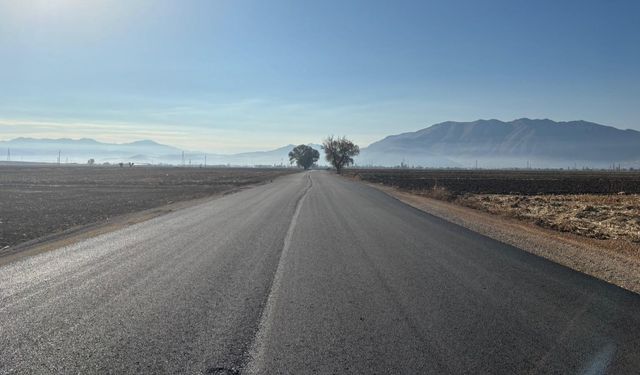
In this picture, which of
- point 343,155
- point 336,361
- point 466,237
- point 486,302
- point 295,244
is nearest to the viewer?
point 336,361

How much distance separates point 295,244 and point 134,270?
416 cm

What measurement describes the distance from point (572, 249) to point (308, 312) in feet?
28.0

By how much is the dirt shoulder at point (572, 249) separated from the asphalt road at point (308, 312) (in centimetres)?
64

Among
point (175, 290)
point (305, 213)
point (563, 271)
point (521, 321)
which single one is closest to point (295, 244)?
point (175, 290)

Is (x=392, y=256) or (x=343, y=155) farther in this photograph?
(x=343, y=155)

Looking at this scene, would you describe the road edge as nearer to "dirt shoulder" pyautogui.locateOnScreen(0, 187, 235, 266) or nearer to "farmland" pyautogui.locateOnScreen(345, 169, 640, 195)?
"dirt shoulder" pyautogui.locateOnScreen(0, 187, 235, 266)

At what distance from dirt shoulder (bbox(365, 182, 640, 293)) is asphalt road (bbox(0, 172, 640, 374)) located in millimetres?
641

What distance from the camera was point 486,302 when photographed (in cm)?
699

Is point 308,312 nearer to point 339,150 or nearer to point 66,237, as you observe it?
point 66,237

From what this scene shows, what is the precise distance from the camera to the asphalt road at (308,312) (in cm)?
482

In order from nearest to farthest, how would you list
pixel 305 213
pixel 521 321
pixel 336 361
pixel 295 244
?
pixel 336 361 → pixel 521 321 → pixel 295 244 → pixel 305 213

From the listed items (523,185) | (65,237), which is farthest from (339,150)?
(65,237)

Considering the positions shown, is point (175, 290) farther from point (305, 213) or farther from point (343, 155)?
point (343, 155)

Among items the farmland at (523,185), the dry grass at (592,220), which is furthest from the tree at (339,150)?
the dry grass at (592,220)
